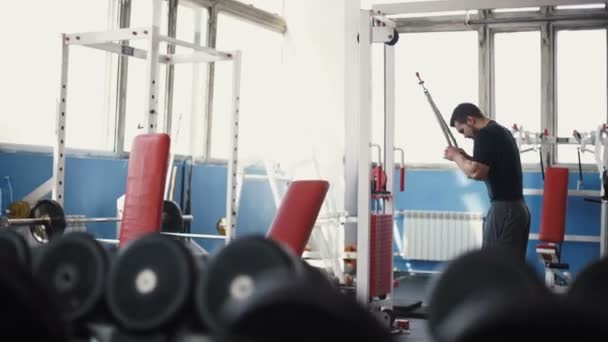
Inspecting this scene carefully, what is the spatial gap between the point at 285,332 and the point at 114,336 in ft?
2.18

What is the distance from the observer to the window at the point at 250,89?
684 cm

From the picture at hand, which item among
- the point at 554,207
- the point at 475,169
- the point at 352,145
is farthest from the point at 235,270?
the point at 554,207

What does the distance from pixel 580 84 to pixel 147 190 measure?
5.04 m

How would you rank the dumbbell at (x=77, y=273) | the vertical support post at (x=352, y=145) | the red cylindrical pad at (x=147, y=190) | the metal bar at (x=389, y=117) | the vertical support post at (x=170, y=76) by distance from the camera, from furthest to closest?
the vertical support post at (x=170, y=76) < the vertical support post at (x=352, y=145) < the metal bar at (x=389, y=117) < the red cylindrical pad at (x=147, y=190) < the dumbbell at (x=77, y=273)

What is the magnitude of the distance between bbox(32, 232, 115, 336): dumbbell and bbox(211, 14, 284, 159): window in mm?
4561

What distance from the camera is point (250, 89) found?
7.20 m

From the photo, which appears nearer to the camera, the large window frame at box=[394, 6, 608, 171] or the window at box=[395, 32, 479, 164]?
the large window frame at box=[394, 6, 608, 171]

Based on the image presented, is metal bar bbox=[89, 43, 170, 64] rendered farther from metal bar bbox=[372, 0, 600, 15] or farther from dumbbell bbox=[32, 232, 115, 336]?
dumbbell bbox=[32, 232, 115, 336]

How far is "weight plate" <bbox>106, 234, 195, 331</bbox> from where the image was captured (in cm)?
159

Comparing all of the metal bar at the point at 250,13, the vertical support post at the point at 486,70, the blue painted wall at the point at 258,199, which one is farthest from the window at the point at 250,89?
the vertical support post at the point at 486,70

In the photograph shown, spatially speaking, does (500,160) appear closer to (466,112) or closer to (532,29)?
(466,112)

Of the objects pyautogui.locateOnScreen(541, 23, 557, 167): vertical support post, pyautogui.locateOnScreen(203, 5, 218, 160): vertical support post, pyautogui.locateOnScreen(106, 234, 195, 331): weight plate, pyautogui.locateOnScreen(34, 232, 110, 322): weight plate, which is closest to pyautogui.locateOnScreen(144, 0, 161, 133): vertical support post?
pyautogui.locateOnScreen(34, 232, 110, 322): weight plate

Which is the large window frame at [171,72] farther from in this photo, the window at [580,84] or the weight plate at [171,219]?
the window at [580,84]

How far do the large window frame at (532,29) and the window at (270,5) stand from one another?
146cm
